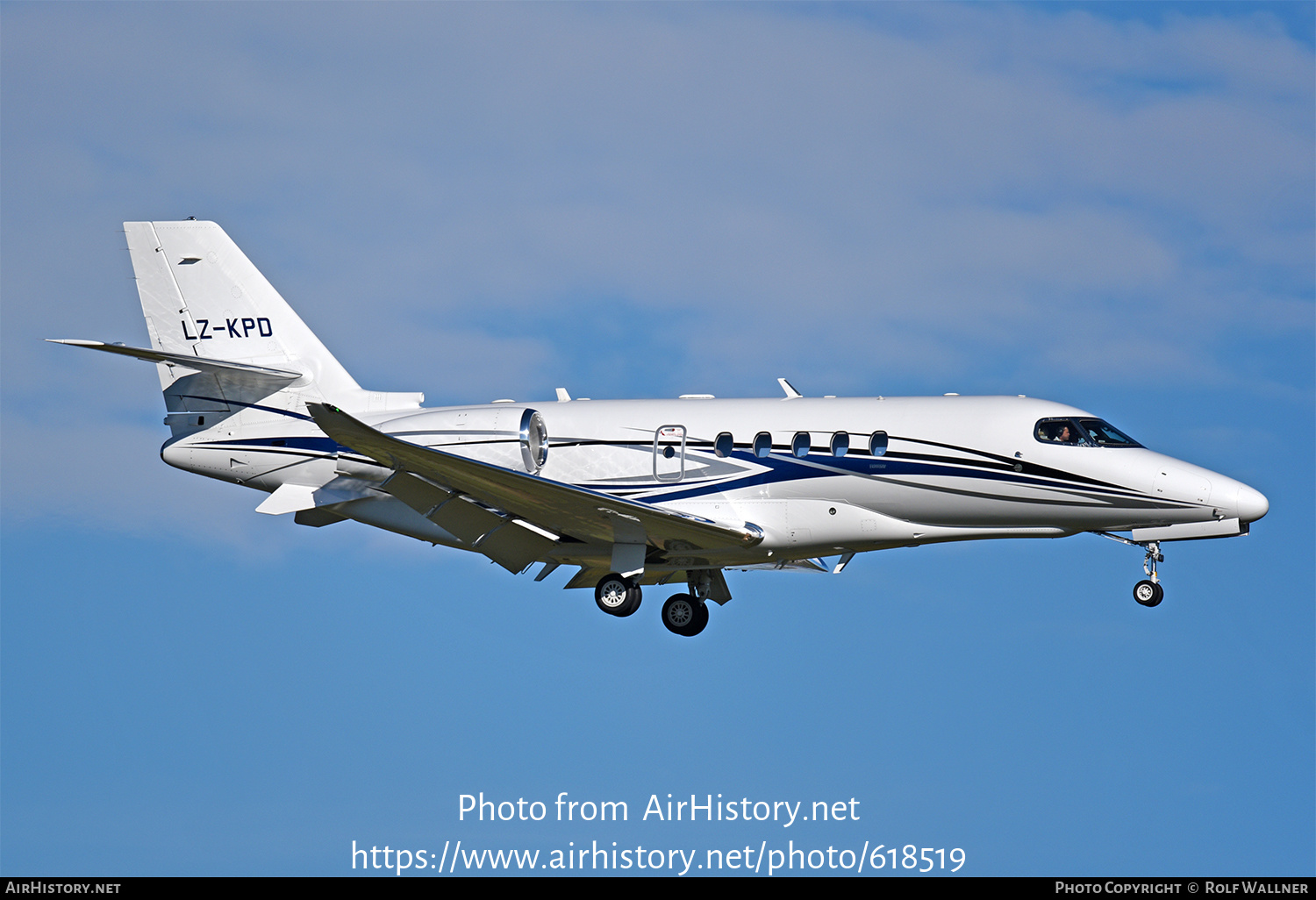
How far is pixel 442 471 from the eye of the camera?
22906mm

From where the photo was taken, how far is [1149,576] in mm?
23312

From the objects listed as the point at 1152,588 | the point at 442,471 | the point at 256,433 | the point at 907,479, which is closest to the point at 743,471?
Result: the point at 907,479

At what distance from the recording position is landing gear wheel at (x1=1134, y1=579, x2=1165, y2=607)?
23.0 m

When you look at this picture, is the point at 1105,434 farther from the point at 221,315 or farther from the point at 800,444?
the point at 221,315

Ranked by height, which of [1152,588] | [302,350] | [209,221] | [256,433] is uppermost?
[209,221]

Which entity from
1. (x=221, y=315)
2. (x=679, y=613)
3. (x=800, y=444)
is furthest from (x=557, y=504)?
(x=221, y=315)

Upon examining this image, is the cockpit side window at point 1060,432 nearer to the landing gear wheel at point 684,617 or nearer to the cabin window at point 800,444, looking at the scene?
the cabin window at point 800,444

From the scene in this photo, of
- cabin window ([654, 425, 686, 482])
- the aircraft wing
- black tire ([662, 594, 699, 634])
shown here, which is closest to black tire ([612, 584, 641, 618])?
the aircraft wing

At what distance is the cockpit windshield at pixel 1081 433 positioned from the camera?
2366cm

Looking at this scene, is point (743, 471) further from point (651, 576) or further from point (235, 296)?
point (235, 296)

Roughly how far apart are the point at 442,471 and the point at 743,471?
505 centimetres

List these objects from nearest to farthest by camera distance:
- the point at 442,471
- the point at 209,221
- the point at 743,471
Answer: the point at 442,471 < the point at 743,471 < the point at 209,221

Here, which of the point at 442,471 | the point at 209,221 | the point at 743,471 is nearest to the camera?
the point at 442,471

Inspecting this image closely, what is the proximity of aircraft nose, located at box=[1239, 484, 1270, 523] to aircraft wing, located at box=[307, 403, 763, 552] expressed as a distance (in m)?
7.49
